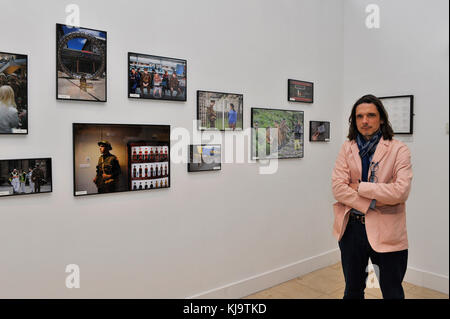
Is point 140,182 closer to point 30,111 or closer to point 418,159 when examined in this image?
point 30,111

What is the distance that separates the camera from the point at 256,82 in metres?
3.61

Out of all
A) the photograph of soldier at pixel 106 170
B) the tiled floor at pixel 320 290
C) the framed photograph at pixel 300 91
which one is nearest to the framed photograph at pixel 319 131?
the framed photograph at pixel 300 91

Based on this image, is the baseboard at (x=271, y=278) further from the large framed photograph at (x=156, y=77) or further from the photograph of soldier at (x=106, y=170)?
the large framed photograph at (x=156, y=77)

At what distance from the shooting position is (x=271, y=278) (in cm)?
381

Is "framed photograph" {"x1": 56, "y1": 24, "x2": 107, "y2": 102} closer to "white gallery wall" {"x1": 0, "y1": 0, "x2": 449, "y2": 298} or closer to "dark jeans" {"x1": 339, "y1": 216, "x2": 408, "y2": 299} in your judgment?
"white gallery wall" {"x1": 0, "y1": 0, "x2": 449, "y2": 298}

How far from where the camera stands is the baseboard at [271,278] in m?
3.37

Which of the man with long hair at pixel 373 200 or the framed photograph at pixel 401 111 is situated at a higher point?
the framed photograph at pixel 401 111

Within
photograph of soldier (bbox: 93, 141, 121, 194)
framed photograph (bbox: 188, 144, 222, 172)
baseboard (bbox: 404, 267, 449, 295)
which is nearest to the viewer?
photograph of soldier (bbox: 93, 141, 121, 194)

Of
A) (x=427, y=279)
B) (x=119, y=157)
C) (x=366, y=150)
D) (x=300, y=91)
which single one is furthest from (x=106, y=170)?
(x=427, y=279)

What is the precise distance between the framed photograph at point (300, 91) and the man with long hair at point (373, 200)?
146 centimetres

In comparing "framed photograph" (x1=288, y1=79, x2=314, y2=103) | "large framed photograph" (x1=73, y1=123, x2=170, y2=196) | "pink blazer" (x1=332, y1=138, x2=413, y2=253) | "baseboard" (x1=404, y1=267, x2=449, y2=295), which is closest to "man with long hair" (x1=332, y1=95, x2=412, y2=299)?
"pink blazer" (x1=332, y1=138, x2=413, y2=253)

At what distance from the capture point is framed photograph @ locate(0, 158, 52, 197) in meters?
2.22

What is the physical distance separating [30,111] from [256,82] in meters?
2.05

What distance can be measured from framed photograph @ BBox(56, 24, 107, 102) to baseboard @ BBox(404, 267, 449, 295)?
3591 mm
